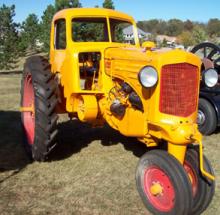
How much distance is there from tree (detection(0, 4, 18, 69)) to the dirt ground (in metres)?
16.7

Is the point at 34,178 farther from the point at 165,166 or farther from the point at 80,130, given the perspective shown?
the point at 80,130

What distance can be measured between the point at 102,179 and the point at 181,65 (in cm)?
179

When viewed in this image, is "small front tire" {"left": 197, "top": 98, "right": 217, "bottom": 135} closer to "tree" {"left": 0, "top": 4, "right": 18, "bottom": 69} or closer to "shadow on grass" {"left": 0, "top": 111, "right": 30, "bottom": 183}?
"shadow on grass" {"left": 0, "top": 111, "right": 30, "bottom": 183}

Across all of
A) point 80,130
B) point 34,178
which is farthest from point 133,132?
point 80,130

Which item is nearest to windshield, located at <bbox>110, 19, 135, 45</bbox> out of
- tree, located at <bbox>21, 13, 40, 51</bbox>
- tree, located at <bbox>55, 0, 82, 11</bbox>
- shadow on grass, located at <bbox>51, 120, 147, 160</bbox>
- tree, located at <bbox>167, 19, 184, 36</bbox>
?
shadow on grass, located at <bbox>51, 120, 147, 160</bbox>

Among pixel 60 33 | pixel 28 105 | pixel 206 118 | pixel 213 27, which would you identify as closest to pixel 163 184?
pixel 28 105

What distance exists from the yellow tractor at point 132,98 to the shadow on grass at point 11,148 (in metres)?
0.26

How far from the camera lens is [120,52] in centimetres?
506

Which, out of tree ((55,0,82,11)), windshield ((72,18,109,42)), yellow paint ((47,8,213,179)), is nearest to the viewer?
yellow paint ((47,8,213,179))

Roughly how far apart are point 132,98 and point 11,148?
94.1 inches

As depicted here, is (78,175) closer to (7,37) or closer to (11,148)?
(11,148)

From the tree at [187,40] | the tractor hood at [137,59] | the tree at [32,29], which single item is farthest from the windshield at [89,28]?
the tree at [187,40]

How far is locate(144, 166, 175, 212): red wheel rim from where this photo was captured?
3.94 metres

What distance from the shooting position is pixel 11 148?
20.2ft
